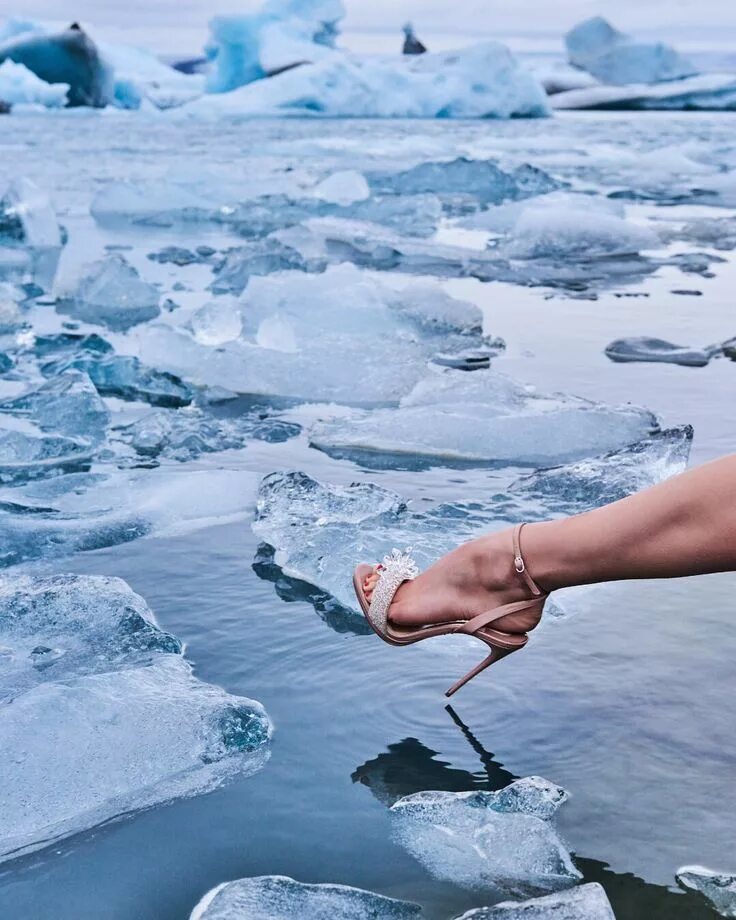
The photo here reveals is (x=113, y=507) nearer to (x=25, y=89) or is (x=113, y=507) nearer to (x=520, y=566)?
(x=520, y=566)

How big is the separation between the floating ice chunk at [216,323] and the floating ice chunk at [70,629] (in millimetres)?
2246

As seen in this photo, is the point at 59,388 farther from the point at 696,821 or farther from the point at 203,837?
the point at 696,821

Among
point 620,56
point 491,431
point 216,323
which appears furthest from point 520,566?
point 620,56

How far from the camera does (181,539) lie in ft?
7.88

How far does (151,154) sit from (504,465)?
44.0 ft

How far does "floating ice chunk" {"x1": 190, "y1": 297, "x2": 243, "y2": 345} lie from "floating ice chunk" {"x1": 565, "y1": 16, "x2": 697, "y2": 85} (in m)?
37.4

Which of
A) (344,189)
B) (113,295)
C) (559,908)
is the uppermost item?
(559,908)

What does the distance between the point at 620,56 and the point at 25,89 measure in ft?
62.3

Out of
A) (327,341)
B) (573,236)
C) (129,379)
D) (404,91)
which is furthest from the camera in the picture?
(404,91)

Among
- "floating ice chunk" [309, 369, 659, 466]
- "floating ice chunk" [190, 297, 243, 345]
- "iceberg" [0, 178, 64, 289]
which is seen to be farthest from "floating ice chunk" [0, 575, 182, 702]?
"iceberg" [0, 178, 64, 289]

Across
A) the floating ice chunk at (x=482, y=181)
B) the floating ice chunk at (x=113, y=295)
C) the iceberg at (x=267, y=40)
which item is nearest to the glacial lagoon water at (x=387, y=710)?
the floating ice chunk at (x=113, y=295)

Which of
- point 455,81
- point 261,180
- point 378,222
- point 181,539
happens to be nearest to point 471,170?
point 261,180

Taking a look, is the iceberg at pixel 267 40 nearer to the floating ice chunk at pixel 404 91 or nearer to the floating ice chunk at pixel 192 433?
the floating ice chunk at pixel 404 91

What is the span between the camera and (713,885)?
4.26 ft
